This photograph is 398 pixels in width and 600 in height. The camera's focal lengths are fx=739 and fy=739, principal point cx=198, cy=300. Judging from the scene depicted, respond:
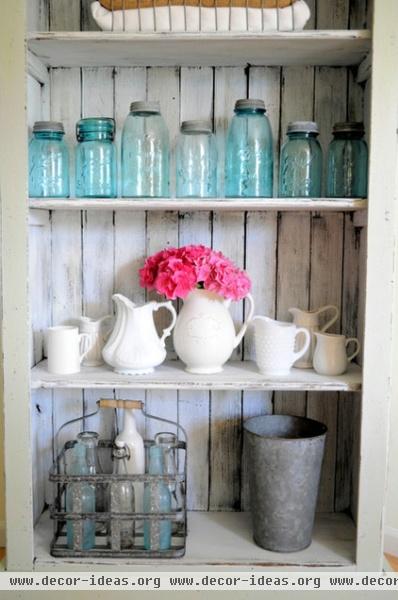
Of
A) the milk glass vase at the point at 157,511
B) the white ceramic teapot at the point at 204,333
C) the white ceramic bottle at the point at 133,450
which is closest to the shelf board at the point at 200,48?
the white ceramic teapot at the point at 204,333

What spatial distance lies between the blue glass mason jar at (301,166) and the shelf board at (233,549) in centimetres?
105

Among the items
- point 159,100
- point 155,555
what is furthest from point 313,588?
point 159,100

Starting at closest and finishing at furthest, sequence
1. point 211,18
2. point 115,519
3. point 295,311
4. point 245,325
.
Answer: point 211,18 < point 115,519 < point 245,325 < point 295,311

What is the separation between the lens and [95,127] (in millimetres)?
2178

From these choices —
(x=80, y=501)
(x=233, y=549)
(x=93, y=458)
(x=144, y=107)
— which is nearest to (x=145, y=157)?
(x=144, y=107)

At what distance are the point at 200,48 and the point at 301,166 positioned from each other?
45 cm

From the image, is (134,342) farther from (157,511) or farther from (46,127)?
(46,127)

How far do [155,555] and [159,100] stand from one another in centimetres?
139

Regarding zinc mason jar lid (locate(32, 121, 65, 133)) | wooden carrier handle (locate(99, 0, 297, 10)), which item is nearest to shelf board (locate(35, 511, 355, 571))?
zinc mason jar lid (locate(32, 121, 65, 133))

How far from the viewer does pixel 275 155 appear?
236 cm

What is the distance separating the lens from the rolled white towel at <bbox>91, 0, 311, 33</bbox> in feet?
6.66

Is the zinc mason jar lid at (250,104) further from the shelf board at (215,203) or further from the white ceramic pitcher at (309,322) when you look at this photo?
the white ceramic pitcher at (309,322)

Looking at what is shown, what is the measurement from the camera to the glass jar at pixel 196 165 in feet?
7.20

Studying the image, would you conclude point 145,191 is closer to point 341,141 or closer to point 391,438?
point 341,141
